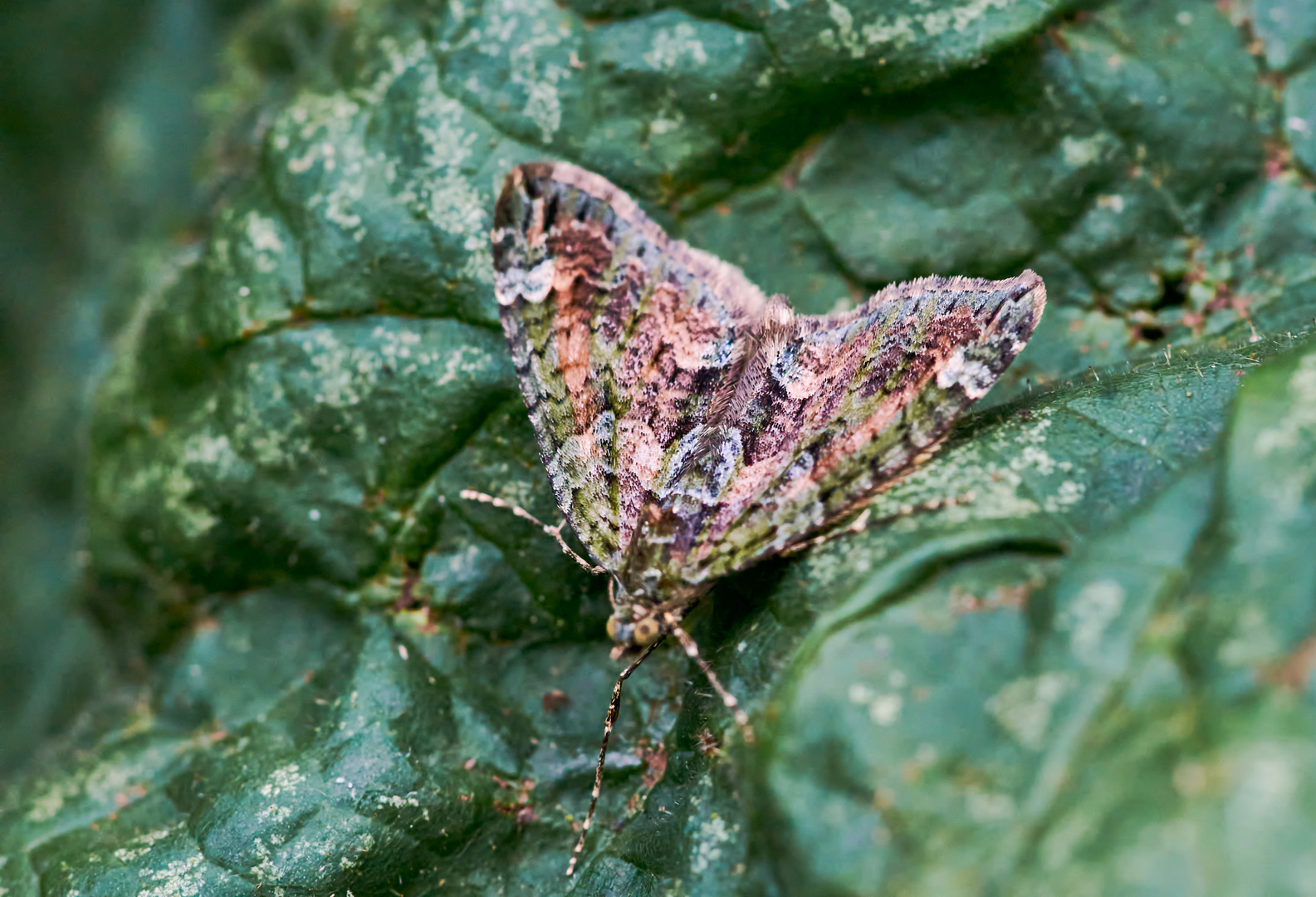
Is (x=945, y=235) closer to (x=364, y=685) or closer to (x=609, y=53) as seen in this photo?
(x=609, y=53)

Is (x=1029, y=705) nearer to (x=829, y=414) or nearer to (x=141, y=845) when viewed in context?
(x=829, y=414)

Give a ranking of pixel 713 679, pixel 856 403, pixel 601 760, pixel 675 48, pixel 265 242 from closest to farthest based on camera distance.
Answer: pixel 713 679, pixel 601 760, pixel 856 403, pixel 675 48, pixel 265 242

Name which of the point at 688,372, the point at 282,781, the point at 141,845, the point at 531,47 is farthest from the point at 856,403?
the point at 141,845

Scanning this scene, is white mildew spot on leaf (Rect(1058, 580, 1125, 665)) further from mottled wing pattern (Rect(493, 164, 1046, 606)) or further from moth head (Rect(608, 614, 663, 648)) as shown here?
moth head (Rect(608, 614, 663, 648))

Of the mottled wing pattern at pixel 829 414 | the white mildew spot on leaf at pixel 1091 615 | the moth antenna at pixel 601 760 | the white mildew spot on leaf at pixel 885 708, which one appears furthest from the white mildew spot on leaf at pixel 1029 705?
the moth antenna at pixel 601 760

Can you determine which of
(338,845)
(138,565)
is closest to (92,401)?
(138,565)
